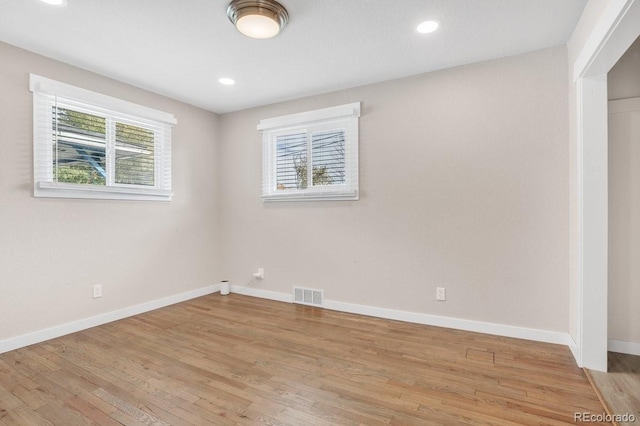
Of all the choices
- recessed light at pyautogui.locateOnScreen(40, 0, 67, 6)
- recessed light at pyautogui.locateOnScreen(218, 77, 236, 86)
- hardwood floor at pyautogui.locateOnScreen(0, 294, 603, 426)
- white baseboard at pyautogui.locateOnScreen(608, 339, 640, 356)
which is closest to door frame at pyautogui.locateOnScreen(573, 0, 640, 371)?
hardwood floor at pyautogui.locateOnScreen(0, 294, 603, 426)

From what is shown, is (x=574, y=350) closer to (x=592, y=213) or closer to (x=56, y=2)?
(x=592, y=213)

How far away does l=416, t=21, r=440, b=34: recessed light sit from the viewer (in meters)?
2.37

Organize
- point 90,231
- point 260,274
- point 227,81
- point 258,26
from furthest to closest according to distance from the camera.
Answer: point 260,274
point 227,81
point 90,231
point 258,26

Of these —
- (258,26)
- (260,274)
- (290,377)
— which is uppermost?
(258,26)

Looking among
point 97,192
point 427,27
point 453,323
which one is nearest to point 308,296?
point 453,323

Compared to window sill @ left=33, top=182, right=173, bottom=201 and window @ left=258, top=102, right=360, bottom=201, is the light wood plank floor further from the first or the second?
window sill @ left=33, top=182, right=173, bottom=201

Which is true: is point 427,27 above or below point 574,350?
above

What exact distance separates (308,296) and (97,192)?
8.25ft

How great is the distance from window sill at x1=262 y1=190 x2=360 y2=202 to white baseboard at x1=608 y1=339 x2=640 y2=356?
246cm

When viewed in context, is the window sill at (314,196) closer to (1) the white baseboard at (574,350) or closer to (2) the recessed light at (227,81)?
(2) the recessed light at (227,81)

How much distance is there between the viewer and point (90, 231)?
125 inches

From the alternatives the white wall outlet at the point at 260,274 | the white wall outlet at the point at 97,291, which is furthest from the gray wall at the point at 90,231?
the white wall outlet at the point at 260,274

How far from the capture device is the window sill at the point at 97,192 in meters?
2.83

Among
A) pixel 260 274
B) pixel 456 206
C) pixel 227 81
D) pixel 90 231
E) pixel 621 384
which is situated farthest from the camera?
pixel 260 274
